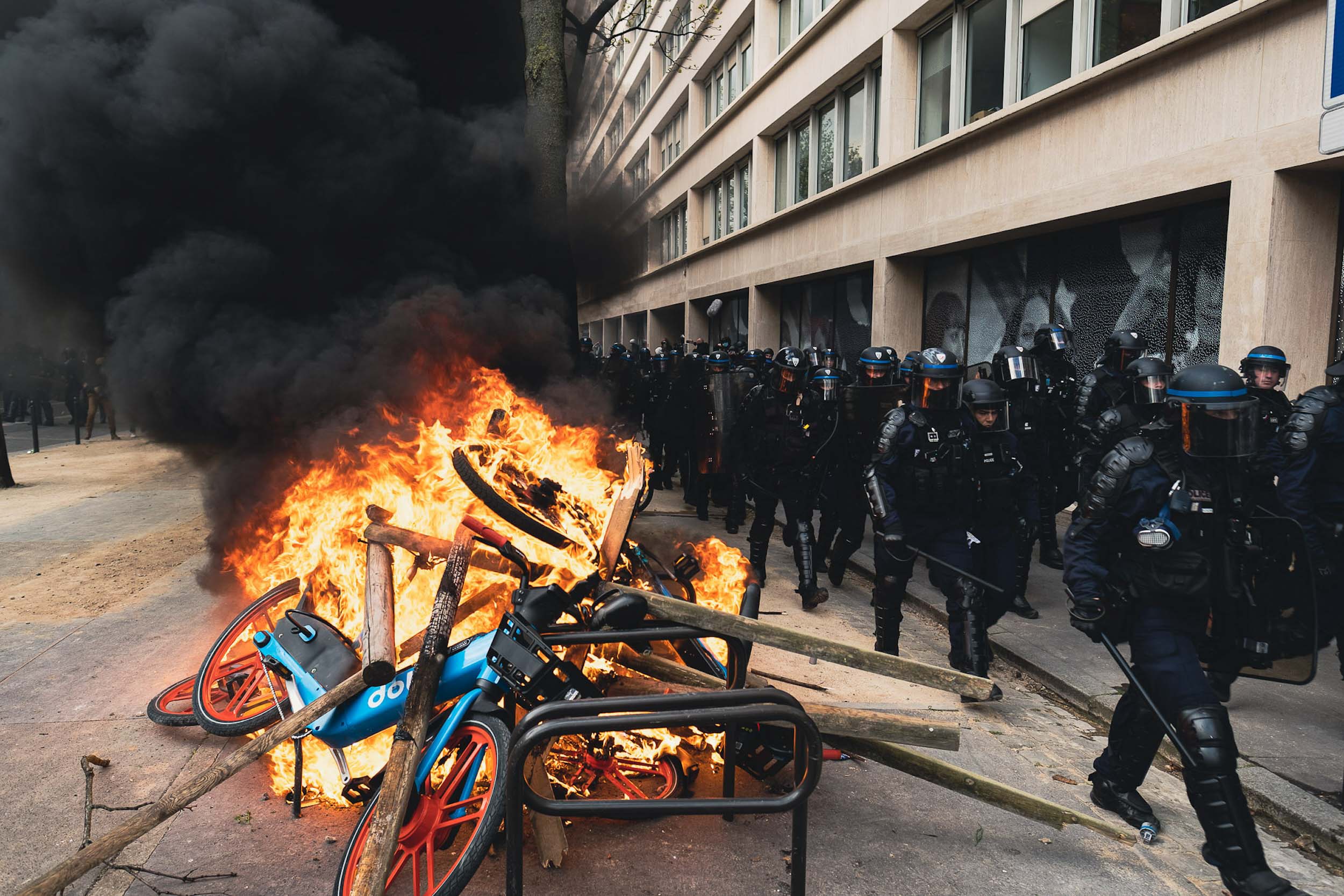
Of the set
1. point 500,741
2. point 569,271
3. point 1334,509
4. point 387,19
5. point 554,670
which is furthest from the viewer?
point 569,271

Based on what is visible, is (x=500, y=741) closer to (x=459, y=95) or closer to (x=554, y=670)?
(x=554, y=670)

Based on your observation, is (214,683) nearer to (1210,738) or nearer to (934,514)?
(934,514)

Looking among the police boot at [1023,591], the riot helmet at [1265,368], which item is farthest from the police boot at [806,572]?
the riot helmet at [1265,368]

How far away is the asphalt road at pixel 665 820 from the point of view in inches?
122

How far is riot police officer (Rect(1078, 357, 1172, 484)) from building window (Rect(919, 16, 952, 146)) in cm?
751

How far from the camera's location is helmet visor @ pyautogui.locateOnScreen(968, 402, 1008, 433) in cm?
534

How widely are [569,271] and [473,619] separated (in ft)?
16.7

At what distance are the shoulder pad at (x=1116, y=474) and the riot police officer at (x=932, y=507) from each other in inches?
62.8

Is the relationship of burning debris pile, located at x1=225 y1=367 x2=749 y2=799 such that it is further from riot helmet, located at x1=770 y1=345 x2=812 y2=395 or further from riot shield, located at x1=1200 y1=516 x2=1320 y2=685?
riot helmet, located at x1=770 y1=345 x2=812 y2=395

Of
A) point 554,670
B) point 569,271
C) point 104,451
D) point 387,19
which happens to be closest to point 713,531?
point 569,271

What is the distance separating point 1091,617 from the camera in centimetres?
359

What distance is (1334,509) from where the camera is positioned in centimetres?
489

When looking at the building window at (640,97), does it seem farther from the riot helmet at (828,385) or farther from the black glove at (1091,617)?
the black glove at (1091,617)

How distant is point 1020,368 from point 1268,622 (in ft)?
12.3
